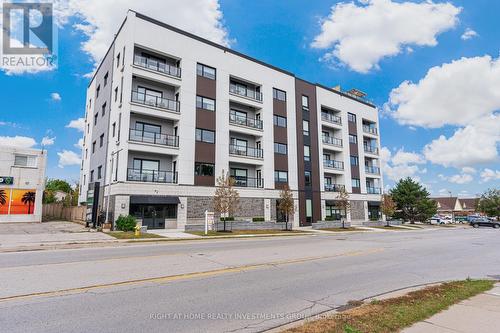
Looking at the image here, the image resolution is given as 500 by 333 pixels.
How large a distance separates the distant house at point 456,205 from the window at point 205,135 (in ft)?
300

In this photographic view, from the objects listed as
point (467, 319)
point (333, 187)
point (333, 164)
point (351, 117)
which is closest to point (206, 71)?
point (333, 164)

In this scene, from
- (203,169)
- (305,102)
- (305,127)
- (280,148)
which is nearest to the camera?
(203,169)

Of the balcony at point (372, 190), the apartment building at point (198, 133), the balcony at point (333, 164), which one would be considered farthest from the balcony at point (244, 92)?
the balcony at point (372, 190)

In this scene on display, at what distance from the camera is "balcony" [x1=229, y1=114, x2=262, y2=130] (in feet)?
113

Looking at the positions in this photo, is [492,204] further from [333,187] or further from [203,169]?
[203,169]

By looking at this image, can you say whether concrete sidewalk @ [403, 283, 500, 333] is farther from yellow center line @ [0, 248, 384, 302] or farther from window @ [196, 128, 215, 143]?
window @ [196, 128, 215, 143]

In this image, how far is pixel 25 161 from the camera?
30.8 meters

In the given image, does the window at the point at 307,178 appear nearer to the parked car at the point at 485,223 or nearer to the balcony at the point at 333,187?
the balcony at the point at 333,187

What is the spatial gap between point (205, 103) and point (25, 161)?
1868cm

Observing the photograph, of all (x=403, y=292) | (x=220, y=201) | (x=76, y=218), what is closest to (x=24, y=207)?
(x=76, y=218)

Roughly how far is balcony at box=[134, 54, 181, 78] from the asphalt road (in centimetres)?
2089

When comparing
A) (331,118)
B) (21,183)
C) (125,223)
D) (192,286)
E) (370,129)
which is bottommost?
(192,286)

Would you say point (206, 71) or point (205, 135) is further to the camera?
point (206, 71)

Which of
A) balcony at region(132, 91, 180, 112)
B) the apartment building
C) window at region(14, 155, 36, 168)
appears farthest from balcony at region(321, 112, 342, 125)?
window at region(14, 155, 36, 168)
